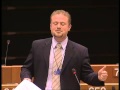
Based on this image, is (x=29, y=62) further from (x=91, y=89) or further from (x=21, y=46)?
(x=21, y=46)

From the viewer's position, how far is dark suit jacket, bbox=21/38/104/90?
338 centimetres

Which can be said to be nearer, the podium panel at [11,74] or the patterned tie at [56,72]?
the patterned tie at [56,72]

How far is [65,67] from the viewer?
337cm

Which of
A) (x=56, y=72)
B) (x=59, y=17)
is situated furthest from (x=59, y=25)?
(x=56, y=72)

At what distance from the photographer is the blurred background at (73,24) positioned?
6457 millimetres

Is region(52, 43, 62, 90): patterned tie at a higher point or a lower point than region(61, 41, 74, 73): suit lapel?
lower

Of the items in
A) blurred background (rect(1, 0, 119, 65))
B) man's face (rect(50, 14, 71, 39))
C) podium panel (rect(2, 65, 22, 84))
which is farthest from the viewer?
blurred background (rect(1, 0, 119, 65))

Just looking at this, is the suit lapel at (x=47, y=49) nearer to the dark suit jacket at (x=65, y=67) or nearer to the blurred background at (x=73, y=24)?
the dark suit jacket at (x=65, y=67)

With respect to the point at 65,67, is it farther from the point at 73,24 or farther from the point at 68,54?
the point at 73,24

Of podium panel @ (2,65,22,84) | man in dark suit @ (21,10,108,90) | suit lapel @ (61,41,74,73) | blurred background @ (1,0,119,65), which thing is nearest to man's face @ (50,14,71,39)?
man in dark suit @ (21,10,108,90)

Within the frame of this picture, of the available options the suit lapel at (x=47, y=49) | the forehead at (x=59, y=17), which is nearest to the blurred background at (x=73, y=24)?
the suit lapel at (x=47, y=49)

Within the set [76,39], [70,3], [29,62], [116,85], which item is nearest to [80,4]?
[70,3]

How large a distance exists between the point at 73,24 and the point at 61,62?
3.22 metres

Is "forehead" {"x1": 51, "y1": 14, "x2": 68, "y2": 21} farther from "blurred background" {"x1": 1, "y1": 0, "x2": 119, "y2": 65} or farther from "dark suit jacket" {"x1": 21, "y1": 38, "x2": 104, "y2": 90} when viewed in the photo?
"blurred background" {"x1": 1, "y1": 0, "x2": 119, "y2": 65}
